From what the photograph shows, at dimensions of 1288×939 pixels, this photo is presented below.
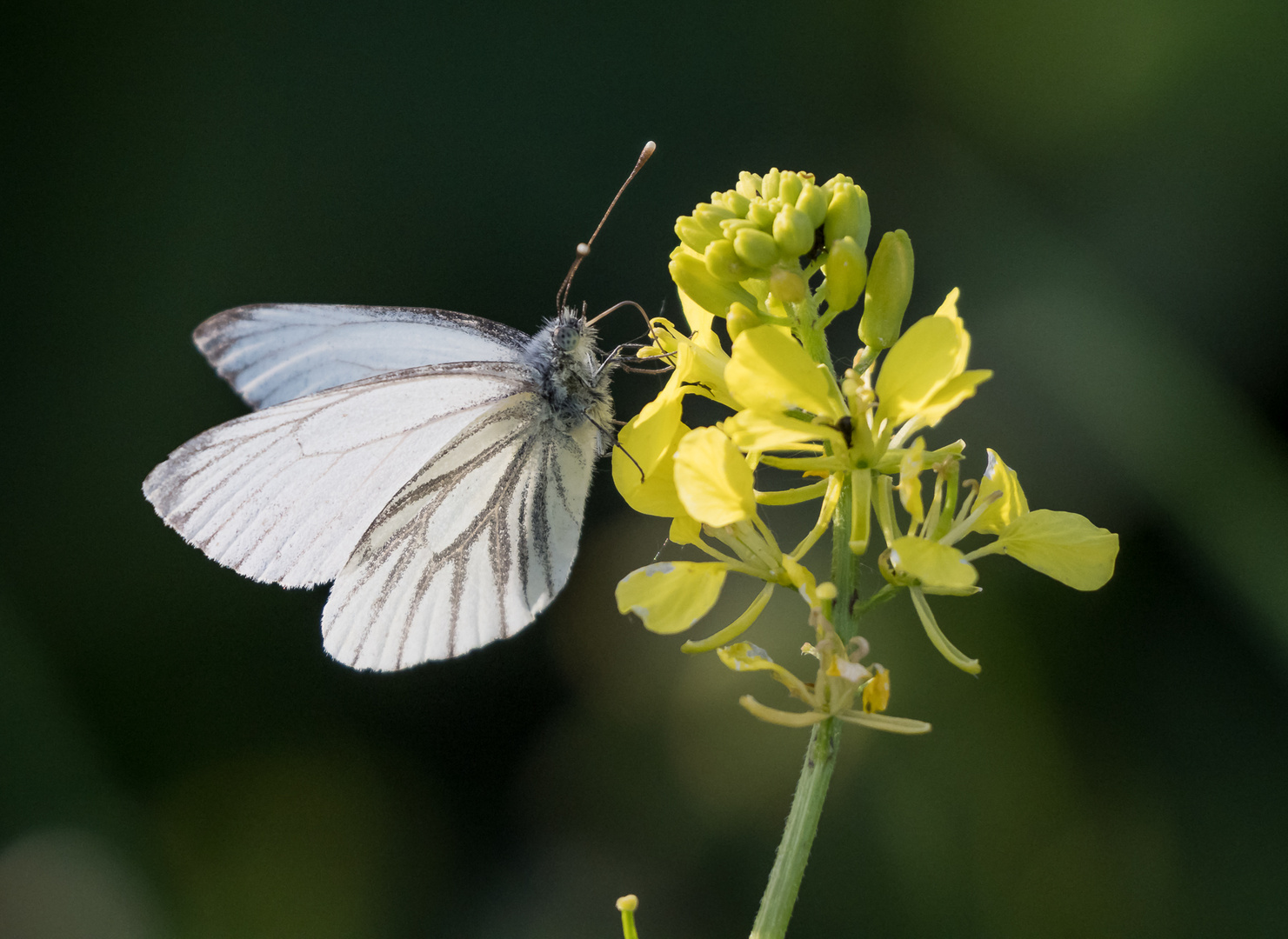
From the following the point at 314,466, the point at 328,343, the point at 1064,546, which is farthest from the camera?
the point at 328,343

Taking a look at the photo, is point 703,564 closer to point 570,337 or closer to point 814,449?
point 814,449

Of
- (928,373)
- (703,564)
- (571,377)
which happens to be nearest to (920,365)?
(928,373)

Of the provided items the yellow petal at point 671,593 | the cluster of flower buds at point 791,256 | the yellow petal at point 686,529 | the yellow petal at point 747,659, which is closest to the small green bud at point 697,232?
the cluster of flower buds at point 791,256

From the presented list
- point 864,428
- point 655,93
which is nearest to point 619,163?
point 655,93

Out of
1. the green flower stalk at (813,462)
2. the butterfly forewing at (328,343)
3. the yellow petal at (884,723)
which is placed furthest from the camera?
the butterfly forewing at (328,343)

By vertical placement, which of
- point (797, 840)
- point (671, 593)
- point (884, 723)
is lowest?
point (797, 840)

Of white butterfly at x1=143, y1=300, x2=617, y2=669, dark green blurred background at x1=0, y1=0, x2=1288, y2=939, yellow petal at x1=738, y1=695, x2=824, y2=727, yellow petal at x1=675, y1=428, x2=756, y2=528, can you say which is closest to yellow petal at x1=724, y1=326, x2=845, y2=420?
yellow petal at x1=675, y1=428, x2=756, y2=528

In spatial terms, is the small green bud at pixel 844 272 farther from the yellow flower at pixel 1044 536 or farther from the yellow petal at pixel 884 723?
the yellow petal at pixel 884 723
